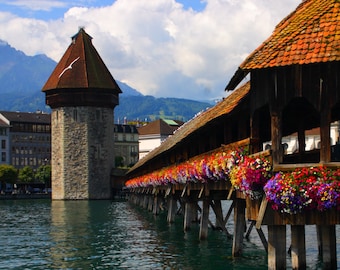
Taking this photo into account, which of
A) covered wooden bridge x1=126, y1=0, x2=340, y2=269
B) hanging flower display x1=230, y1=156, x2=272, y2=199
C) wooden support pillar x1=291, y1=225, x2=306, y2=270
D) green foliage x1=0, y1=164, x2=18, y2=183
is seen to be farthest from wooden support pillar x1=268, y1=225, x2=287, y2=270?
green foliage x1=0, y1=164, x2=18, y2=183

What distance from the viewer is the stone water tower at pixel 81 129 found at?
78812 mm

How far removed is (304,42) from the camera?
13.4 metres

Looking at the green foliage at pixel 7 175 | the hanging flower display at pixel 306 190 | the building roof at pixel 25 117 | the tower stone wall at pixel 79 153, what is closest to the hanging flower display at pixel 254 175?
the hanging flower display at pixel 306 190

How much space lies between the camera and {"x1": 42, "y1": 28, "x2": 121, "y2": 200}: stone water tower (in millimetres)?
78812

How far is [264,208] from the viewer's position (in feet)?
43.5

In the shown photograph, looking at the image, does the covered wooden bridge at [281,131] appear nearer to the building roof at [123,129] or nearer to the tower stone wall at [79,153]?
the tower stone wall at [79,153]

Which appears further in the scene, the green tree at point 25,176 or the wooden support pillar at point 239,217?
the green tree at point 25,176

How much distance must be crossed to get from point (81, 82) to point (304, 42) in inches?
2628

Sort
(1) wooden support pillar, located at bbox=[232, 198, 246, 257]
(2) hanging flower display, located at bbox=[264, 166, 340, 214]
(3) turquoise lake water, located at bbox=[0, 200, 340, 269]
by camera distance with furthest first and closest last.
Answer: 1. (3) turquoise lake water, located at bbox=[0, 200, 340, 269]
2. (1) wooden support pillar, located at bbox=[232, 198, 246, 257]
3. (2) hanging flower display, located at bbox=[264, 166, 340, 214]

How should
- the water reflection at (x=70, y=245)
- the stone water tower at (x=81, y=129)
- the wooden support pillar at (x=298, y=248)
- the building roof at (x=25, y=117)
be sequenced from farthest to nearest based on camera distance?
the building roof at (x=25, y=117) → the stone water tower at (x=81, y=129) → the water reflection at (x=70, y=245) → the wooden support pillar at (x=298, y=248)

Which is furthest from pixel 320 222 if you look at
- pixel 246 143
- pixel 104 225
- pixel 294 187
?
pixel 104 225

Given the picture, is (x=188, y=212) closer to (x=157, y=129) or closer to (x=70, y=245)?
(x=70, y=245)

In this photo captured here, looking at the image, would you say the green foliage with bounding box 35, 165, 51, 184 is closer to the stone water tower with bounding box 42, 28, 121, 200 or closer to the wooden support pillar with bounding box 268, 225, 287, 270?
the stone water tower with bounding box 42, 28, 121, 200

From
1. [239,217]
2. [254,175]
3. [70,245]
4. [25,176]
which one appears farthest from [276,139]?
[25,176]
